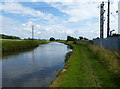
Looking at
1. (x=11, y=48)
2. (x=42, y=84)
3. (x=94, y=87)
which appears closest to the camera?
(x=94, y=87)

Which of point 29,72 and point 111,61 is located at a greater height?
point 111,61

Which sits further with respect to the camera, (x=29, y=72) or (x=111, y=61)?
(x=29, y=72)

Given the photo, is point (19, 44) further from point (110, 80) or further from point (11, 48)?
point (110, 80)

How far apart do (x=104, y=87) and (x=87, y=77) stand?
89.2 inches

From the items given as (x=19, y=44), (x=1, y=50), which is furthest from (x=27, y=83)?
(x=19, y=44)

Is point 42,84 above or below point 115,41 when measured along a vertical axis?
below

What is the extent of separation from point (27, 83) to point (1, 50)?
28636mm

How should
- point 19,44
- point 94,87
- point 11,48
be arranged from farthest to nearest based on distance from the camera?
point 19,44
point 11,48
point 94,87

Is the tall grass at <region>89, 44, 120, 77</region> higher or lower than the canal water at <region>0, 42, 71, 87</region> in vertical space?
higher

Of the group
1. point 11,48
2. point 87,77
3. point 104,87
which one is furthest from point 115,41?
point 11,48

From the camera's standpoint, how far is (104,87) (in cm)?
941

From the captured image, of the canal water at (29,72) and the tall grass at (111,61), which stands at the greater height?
the tall grass at (111,61)

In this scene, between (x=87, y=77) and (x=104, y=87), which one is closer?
(x=104, y=87)

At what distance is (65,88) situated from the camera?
30.8 ft
